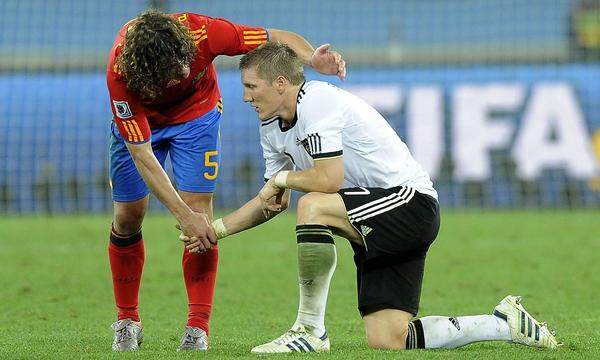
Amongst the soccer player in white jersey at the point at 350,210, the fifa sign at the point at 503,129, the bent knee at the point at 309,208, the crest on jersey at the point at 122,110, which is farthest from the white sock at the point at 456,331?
the fifa sign at the point at 503,129

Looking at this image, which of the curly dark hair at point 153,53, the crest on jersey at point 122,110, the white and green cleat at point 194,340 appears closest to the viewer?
the curly dark hair at point 153,53

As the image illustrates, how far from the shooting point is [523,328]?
5.53 metres

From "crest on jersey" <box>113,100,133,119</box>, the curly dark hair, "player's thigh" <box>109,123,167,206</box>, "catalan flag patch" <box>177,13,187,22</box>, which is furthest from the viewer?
"player's thigh" <box>109,123,167,206</box>

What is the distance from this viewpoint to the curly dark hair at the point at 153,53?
17.3ft

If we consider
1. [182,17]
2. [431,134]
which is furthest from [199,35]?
[431,134]

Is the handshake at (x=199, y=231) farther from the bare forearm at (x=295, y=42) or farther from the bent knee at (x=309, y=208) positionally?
the bare forearm at (x=295, y=42)

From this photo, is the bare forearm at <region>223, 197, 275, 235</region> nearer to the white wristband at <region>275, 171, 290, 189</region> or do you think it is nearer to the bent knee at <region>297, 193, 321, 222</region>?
the white wristband at <region>275, 171, 290, 189</region>

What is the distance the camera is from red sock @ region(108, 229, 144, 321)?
6270mm

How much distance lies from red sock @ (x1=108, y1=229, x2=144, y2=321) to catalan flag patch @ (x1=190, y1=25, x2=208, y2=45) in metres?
1.18

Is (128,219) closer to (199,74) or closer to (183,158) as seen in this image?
(183,158)

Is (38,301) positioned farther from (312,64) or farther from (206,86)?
(312,64)

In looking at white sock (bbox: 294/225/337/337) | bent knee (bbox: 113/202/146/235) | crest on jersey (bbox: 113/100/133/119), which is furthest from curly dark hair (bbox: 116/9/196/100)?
bent knee (bbox: 113/202/146/235)

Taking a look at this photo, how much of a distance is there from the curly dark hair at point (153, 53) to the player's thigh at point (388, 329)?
1517 mm

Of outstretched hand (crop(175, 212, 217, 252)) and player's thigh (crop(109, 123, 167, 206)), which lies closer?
outstretched hand (crop(175, 212, 217, 252))
